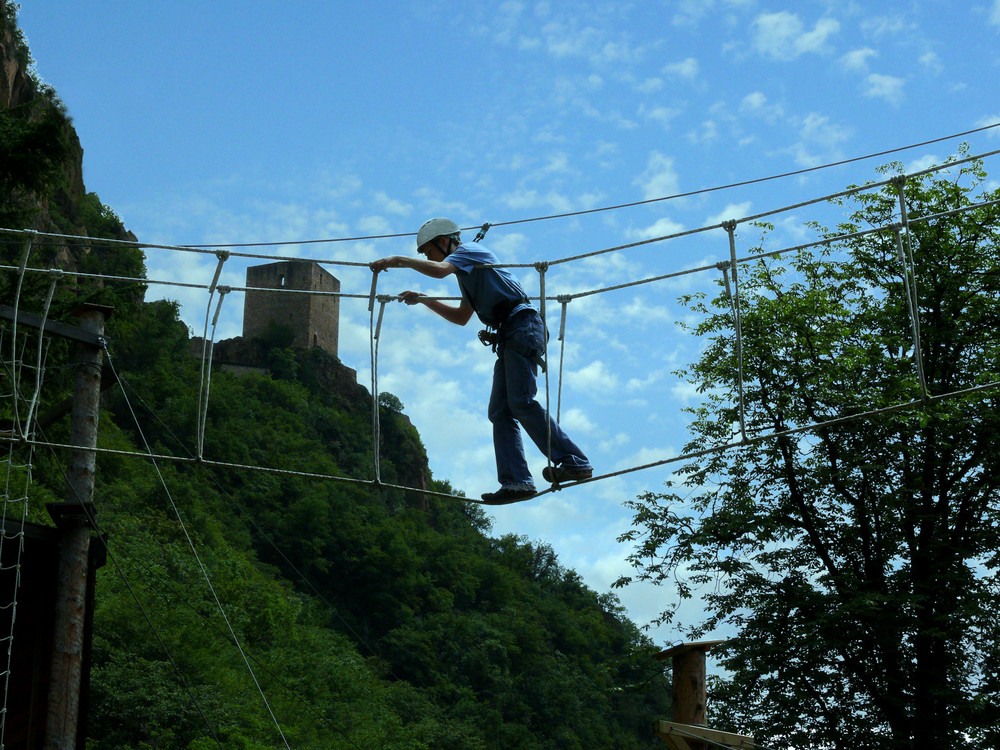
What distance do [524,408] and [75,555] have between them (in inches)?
109

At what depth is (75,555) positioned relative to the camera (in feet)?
17.9

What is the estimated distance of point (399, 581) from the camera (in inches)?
1474

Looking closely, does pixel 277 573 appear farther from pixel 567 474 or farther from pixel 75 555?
pixel 567 474

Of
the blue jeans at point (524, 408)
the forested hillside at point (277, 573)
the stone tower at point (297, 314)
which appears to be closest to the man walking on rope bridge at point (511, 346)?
the blue jeans at point (524, 408)

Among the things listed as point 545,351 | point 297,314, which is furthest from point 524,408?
point 297,314

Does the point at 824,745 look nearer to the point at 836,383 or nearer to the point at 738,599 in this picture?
the point at 738,599

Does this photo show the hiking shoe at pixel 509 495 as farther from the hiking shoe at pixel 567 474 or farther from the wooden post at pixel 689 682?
the wooden post at pixel 689 682

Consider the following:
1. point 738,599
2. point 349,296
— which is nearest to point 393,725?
point 738,599

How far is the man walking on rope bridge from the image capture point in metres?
3.96

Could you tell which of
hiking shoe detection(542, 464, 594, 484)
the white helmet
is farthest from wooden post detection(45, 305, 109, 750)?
hiking shoe detection(542, 464, 594, 484)

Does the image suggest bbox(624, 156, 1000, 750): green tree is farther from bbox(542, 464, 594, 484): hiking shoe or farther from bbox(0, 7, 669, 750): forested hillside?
bbox(542, 464, 594, 484): hiking shoe

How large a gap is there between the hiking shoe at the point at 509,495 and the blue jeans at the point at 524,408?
0.09 ft

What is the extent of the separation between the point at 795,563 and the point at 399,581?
93.5 feet

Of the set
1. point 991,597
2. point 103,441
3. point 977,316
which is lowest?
point 991,597
